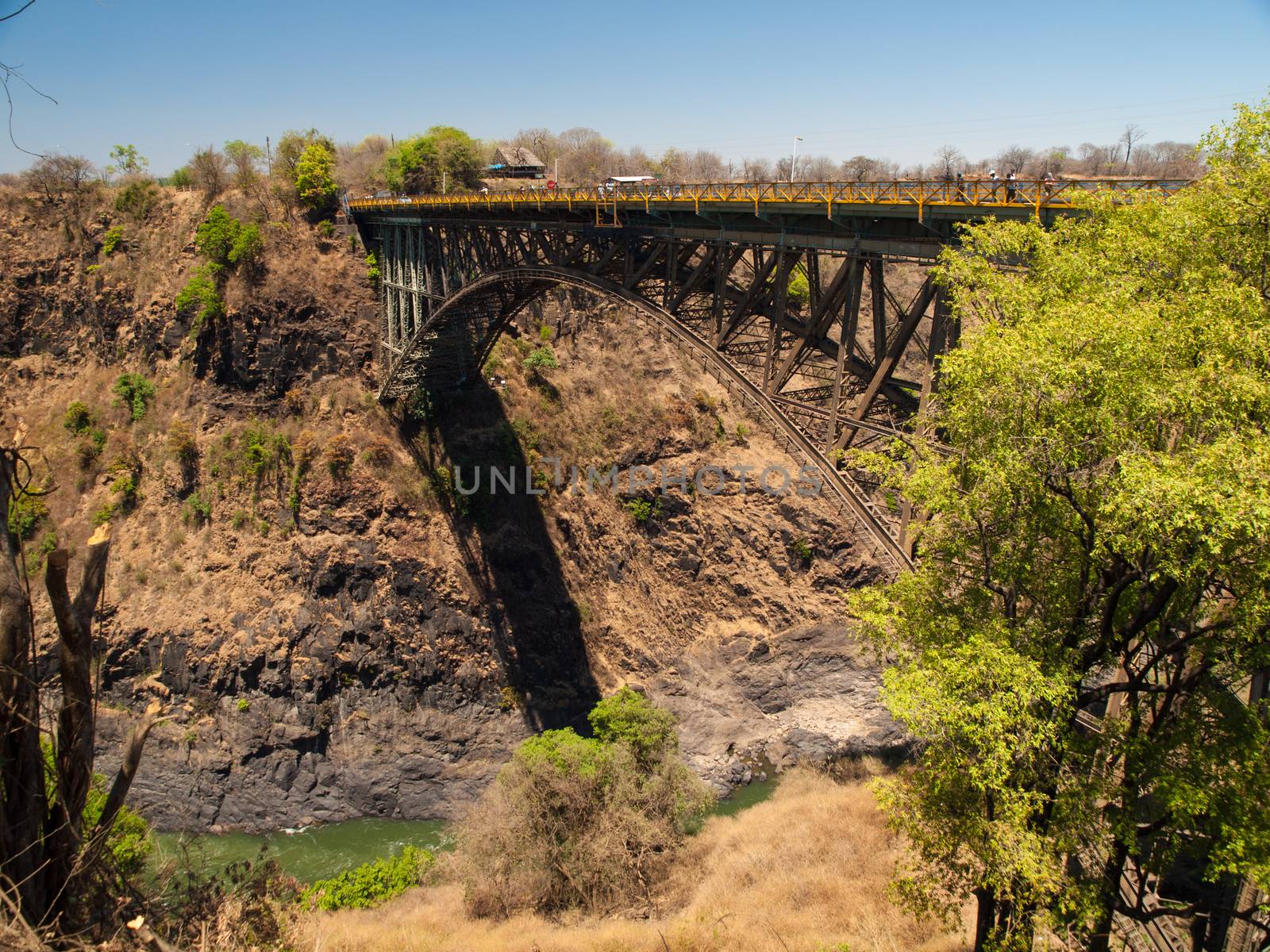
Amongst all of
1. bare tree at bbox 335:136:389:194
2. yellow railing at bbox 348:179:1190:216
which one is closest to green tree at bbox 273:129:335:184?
bare tree at bbox 335:136:389:194

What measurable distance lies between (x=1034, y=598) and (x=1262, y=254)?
4.84m

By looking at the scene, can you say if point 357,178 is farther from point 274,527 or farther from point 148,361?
point 274,527

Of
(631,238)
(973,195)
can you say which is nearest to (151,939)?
(973,195)

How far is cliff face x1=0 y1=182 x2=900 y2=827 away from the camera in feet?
102

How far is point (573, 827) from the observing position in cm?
2273

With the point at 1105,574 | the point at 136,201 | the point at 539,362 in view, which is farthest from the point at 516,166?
the point at 1105,574

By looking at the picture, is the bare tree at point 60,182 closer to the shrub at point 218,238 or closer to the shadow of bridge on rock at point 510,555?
the shrub at point 218,238

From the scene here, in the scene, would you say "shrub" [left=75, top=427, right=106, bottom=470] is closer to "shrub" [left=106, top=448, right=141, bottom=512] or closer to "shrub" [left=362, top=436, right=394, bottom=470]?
"shrub" [left=106, top=448, right=141, bottom=512]

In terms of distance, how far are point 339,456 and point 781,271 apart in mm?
24000

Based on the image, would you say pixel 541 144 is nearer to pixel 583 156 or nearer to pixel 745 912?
pixel 583 156

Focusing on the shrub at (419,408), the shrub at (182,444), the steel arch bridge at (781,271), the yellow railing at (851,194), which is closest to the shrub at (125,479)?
the shrub at (182,444)

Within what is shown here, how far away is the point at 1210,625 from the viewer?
8.88m

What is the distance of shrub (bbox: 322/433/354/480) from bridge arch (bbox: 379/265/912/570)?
3.10m

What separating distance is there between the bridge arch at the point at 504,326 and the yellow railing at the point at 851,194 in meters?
2.26
